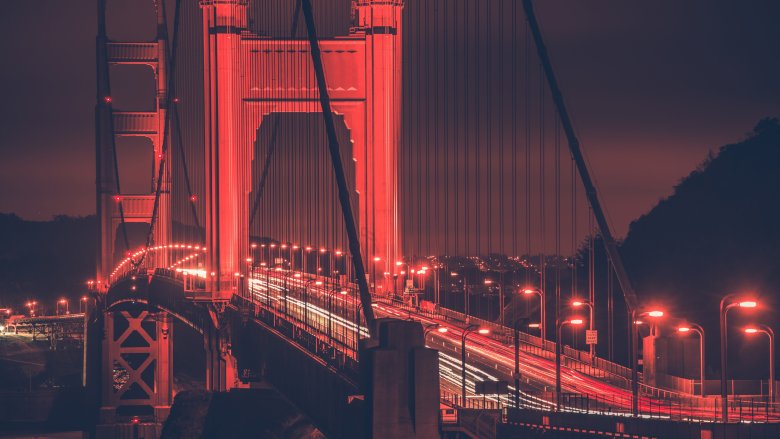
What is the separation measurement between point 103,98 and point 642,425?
5381cm

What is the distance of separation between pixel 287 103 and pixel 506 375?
15.3 metres

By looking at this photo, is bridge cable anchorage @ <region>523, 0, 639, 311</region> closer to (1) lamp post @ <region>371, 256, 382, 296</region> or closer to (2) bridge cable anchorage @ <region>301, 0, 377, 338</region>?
(2) bridge cable anchorage @ <region>301, 0, 377, 338</region>

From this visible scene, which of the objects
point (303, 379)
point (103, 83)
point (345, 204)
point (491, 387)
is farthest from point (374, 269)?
point (103, 83)

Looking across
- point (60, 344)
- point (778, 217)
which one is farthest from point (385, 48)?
point (60, 344)

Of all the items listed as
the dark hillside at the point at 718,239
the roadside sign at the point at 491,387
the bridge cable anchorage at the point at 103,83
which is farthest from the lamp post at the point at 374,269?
the bridge cable anchorage at the point at 103,83

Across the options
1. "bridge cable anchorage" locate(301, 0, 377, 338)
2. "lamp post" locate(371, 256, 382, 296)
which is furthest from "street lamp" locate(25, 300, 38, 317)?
"bridge cable anchorage" locate(301, 0, 377, 338)

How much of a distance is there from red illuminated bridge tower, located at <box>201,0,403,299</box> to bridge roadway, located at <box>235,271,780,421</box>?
2578 mm

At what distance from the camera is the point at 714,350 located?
210 ft

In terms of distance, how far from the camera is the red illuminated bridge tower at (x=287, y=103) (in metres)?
60.8

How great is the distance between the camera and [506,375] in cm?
5166

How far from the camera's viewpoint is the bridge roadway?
4219cm

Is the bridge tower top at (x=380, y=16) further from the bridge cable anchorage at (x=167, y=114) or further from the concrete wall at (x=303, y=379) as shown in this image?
the bridge cable anchorage at (x=167, y=114)

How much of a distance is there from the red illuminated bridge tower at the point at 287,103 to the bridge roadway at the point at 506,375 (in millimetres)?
2578

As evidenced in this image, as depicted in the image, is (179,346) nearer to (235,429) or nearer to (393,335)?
(235,429)
